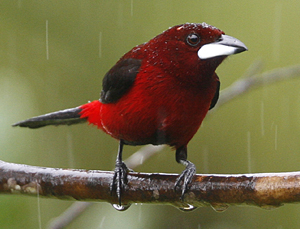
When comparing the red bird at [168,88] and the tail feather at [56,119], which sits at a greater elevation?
the red bird at [168,88]

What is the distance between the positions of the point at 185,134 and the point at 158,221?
1.33m

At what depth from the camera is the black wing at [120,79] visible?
291cm

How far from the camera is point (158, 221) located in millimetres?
3947

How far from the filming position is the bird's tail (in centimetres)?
347

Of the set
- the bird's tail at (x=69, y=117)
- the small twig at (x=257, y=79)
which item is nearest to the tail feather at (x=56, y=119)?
the bird's tail at (x=69, y=117)

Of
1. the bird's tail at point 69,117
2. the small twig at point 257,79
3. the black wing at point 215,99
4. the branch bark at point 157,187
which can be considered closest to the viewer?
the branch bark at point 157,187

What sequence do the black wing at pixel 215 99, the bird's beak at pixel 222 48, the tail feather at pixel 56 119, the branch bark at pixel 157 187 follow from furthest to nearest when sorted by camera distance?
the tail feather at pixel 56 119 < the black wing at pixel 215 99 < the bird's beak at pixel 222 48 < the branch bark at pixel 157 187

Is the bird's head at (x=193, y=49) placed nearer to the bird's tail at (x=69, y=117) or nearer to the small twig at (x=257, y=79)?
the small twig at (x=257, y=79)

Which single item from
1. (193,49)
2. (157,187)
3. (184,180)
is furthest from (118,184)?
(193,49)

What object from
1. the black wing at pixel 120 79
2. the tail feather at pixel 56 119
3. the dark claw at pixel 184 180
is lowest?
the dark claw at pixel 184 180

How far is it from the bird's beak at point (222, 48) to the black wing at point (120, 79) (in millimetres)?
463

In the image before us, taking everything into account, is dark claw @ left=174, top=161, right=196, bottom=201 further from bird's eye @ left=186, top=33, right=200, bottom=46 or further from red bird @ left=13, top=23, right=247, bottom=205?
bird's eye @ left=186, top=33, right=200, bottom=46

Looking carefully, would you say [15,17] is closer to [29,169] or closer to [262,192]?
[29,169]

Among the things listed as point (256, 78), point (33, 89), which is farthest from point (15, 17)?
point (256, 78)
